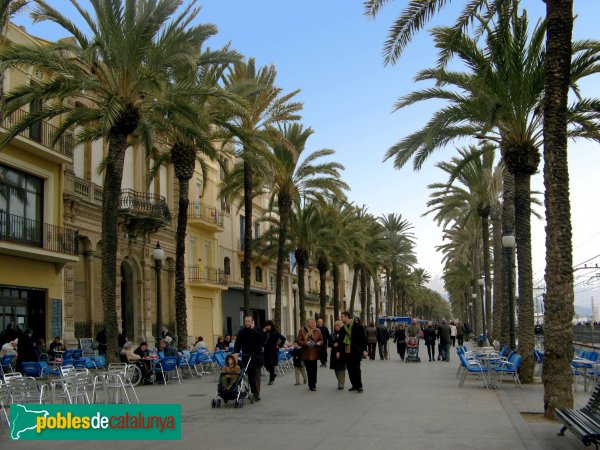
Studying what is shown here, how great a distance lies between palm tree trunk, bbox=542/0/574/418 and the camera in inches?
409

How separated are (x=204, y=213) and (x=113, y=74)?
21.3 m

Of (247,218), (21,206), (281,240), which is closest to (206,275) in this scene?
(281,240)

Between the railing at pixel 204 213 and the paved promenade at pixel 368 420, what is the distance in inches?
853

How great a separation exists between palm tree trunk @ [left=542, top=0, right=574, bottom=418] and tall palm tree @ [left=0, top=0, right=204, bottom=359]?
9860mm

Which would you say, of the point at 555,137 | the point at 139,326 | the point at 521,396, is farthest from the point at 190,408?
the point at 139,326

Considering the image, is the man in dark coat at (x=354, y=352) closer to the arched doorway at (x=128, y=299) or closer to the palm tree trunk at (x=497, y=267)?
the palm tree trunk at (x=497, y=267)

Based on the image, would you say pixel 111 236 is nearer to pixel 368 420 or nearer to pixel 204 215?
pixel 368 420

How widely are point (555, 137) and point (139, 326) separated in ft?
82.3

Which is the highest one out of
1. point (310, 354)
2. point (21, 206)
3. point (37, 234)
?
point (21, 206)

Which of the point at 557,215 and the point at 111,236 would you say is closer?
the point at 557,215

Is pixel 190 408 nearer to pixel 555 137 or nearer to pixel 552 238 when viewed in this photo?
pixel 552 238

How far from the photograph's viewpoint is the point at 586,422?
25.6 ft

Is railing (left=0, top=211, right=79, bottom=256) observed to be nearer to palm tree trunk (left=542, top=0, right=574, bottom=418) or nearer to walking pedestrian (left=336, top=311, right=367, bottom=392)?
walking pedestrian (left=336, top=311, right=367, bottom=392)

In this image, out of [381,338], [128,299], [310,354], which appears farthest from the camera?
[128,299]
